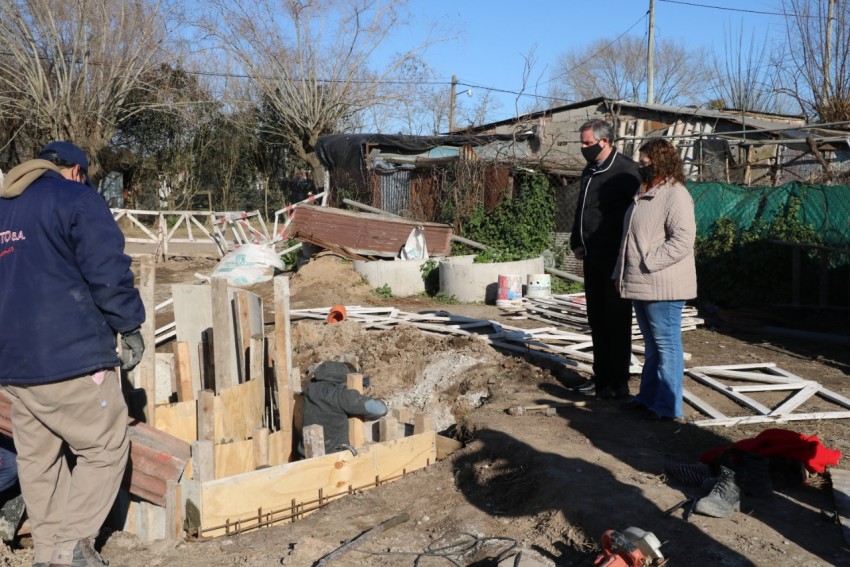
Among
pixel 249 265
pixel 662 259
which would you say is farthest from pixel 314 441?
pixel 249 265

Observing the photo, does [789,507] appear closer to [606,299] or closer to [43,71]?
[606,299]

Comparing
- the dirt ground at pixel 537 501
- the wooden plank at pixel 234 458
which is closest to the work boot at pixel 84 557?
the dirt ground at pixel 537 501

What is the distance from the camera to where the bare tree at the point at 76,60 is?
23.8m

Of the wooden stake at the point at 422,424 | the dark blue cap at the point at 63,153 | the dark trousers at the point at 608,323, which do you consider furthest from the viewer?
the dark trousers at the point at 608,323

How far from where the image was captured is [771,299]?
11.5 m

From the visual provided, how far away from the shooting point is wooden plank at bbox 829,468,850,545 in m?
3.86

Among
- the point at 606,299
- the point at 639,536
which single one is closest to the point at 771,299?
the point at 606,299

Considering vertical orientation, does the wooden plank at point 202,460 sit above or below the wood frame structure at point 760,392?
above

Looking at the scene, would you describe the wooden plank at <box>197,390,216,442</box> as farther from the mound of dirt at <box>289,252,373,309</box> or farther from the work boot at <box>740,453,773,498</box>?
the mound of dirt at <box>289,252,373,309</box>

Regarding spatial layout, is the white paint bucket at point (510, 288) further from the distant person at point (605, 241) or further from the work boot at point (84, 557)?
the work boot at point (84, 557)

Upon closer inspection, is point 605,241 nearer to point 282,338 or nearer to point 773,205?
point 282,338

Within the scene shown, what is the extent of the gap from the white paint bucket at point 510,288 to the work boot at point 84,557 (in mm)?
8718

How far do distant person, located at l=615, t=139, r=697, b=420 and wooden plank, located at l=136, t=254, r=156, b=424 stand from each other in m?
3.19

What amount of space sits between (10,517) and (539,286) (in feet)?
29.3
